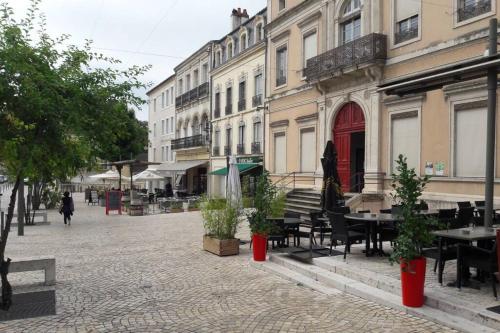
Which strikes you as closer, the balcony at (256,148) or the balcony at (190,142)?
the balcony at (256,148)

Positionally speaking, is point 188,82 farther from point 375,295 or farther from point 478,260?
point 478,260

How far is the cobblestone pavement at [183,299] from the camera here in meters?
5.55

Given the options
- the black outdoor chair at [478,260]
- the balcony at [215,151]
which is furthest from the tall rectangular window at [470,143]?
the balcony at [215,151]

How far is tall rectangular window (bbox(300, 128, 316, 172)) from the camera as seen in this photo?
1987cm

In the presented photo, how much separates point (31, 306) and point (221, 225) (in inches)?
189

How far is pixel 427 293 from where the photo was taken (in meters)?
6.07

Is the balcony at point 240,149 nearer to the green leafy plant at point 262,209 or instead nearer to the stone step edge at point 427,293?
the green leafy plant at point 262,209

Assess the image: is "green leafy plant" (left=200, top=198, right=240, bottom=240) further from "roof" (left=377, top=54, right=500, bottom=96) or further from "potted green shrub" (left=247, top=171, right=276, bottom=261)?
"roof" (left=377, top=54, right=500, bottom=96)

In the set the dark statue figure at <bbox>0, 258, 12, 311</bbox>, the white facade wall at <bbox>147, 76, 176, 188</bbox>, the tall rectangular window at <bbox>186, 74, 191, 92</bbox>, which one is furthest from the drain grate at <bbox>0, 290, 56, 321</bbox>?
the white facade wall at <bbox>147, 76, 176, 188</bbox>

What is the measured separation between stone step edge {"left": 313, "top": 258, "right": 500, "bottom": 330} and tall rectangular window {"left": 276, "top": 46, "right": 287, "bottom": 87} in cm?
1532

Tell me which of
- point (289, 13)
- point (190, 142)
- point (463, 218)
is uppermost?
point (289, 13)

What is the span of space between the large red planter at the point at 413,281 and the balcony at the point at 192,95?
1181 inches

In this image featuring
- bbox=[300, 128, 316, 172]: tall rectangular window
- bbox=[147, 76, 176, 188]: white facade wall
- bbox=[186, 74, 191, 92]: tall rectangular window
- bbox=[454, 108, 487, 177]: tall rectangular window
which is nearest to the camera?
bbox=[454, 108, 487, 177]: tall rectangular window

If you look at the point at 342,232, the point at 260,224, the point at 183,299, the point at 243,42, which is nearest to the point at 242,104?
the point at 243,42
